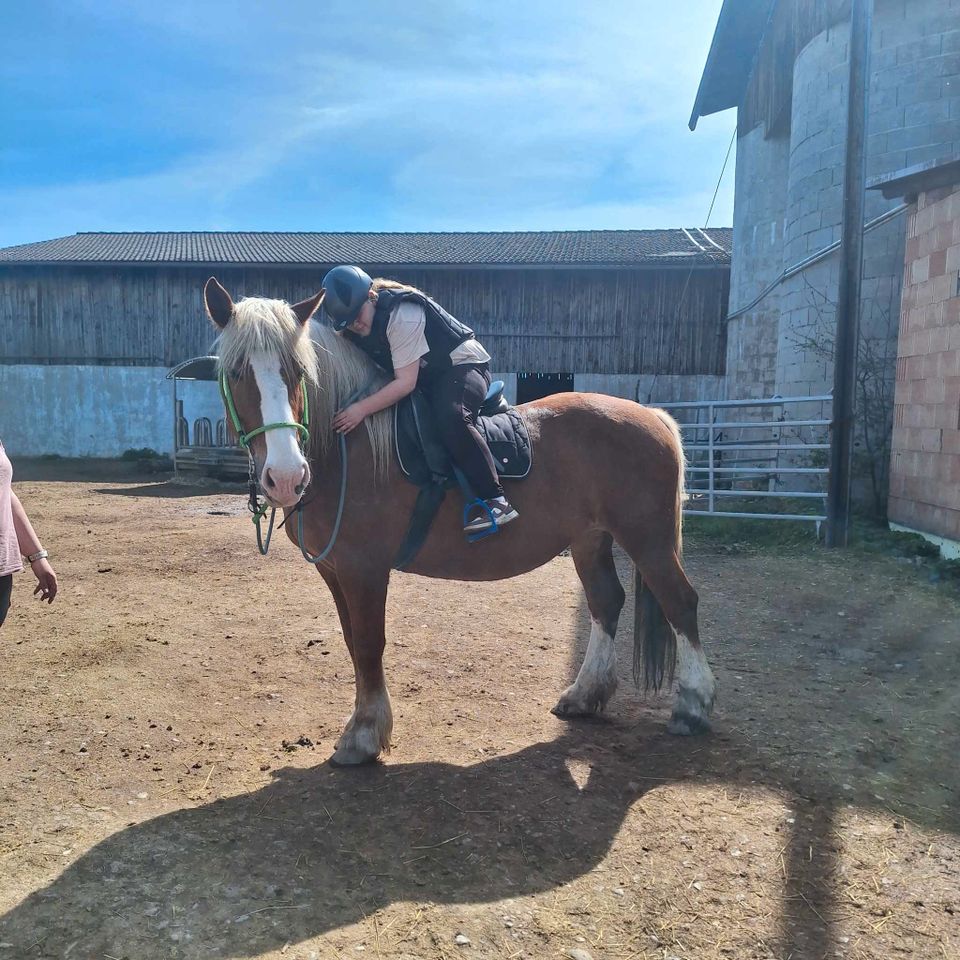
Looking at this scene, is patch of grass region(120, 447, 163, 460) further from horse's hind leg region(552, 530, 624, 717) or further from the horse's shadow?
the horse's shadow

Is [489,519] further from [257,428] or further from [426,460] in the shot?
[257,428]

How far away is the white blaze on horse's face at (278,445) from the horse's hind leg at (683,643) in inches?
71.3

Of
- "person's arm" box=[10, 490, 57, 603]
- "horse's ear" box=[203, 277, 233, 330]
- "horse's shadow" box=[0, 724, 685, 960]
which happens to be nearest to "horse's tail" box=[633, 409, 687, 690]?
"horse's shadow" box=[0, 724, 685, 960]

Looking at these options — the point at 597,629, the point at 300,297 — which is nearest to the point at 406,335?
the point at 597,629

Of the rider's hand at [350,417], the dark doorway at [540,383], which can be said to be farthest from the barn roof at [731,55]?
the rider's hand at [350,417]

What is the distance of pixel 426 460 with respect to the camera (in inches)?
120

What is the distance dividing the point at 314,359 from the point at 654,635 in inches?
86.4

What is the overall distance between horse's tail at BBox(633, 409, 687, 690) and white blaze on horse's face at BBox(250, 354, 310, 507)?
1.89 metres

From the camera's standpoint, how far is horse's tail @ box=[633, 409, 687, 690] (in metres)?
3.62

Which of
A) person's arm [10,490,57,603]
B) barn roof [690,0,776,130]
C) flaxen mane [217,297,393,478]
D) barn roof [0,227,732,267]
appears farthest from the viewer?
barn roof [0,227,732,267]

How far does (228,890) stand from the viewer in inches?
87.8

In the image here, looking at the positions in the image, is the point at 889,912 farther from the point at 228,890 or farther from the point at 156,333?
the point at 156,333

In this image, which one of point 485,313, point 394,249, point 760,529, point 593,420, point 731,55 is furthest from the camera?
point 394,249

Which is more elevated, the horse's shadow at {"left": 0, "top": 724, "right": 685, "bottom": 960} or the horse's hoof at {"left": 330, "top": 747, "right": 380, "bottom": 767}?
the horse's hoof at {"left": 330, "top": 747, "right": 380, "bottom": 767}
